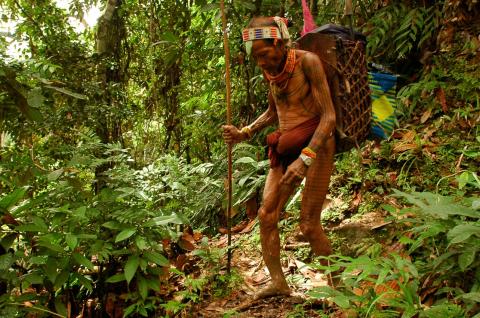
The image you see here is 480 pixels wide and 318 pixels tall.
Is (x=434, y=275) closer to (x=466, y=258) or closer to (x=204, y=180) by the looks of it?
(x=466, y=258)

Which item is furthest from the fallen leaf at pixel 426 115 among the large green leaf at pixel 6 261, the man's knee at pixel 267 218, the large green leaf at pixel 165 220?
the large green leaf at pixel 6 261

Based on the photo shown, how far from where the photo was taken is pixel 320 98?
2.97 metres

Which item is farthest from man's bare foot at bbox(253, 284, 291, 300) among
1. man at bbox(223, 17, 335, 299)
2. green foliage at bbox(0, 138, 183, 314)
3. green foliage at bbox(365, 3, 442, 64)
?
green foliage at bbox(365, 3, 442, 64)

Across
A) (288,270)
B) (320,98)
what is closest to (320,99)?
(320,98)

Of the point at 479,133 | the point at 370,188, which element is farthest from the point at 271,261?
the point at 479,133

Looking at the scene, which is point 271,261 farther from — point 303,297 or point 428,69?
point 428,69

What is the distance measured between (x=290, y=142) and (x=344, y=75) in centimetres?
61

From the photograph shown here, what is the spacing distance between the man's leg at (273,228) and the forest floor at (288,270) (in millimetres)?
86

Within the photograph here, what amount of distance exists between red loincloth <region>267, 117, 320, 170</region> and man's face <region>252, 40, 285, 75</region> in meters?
0.45

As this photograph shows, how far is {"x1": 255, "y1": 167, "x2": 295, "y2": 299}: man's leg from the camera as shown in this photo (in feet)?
10.8

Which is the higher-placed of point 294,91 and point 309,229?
point 294,91

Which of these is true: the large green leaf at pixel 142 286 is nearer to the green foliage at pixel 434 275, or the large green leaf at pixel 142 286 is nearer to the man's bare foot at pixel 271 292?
the man's bare foot at pixel 271 292

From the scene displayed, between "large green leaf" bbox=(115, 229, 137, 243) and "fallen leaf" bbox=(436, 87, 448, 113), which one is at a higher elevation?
"fallen leaf" bbox=(436, 87, 448, 113)

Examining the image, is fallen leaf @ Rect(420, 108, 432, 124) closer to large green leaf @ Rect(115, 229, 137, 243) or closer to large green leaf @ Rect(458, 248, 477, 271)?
large green leaf @ Rect(458, 248, 477, 271)
